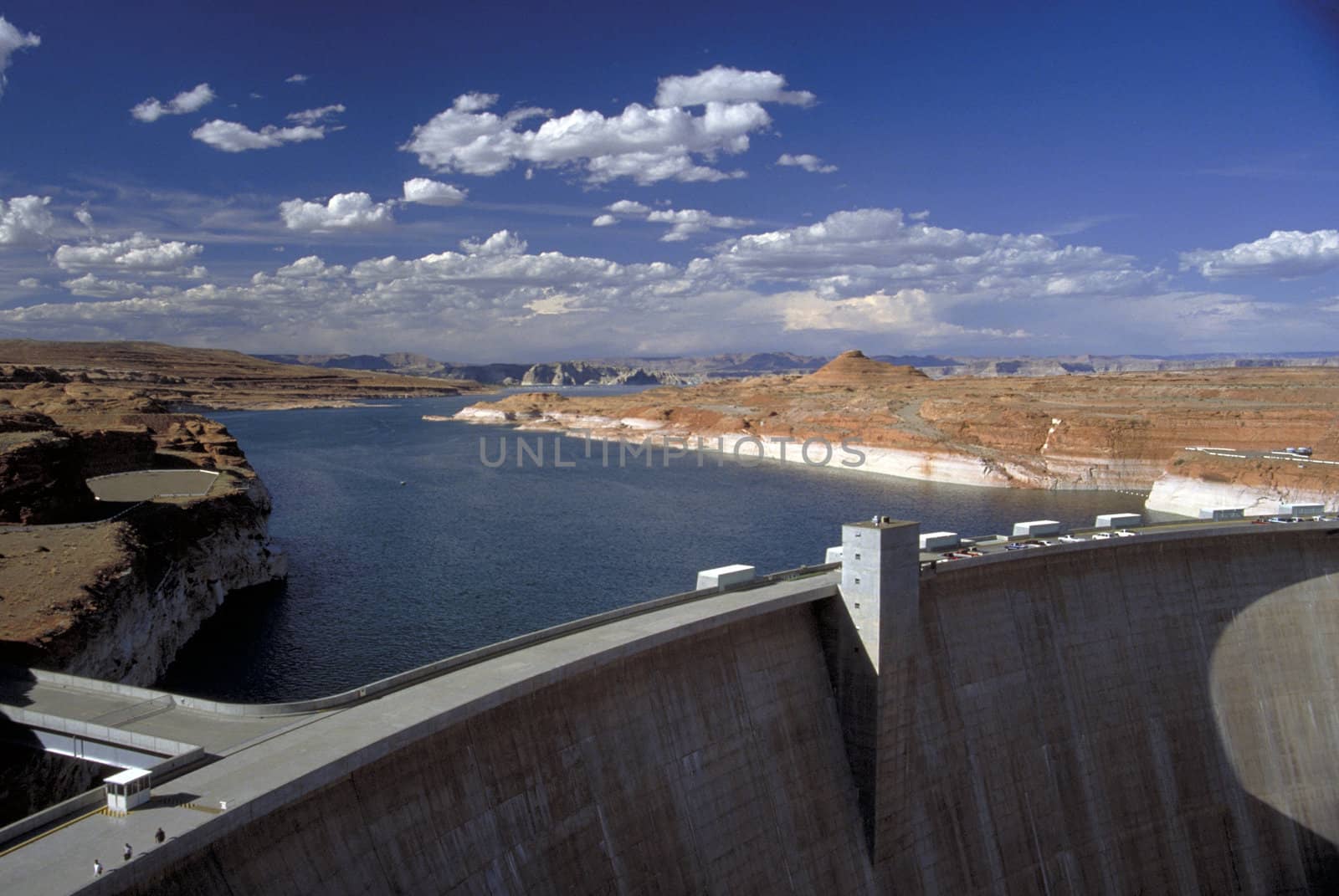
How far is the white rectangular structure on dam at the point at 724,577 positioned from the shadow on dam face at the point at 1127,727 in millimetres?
5256

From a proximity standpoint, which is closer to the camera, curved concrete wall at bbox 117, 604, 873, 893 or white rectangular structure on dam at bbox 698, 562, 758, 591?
curved concrete wall at bbox 117, 604, 873, 893

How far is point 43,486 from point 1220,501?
82074 mm

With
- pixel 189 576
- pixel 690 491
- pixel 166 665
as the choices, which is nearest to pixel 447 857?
pixel 166 665

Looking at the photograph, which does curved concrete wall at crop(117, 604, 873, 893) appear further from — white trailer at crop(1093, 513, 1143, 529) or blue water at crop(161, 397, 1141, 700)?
blue water at crop(161, 397, 1141, 700)

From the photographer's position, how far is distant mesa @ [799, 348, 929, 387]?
170m

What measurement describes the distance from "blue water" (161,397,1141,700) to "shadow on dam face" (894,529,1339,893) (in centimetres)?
2062

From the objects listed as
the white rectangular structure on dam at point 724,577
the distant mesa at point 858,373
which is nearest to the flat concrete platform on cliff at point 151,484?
the white rectangular structure on dam at point 724,577

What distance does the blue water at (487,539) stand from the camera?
125ft

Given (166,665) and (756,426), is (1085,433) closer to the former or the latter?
(756,426)

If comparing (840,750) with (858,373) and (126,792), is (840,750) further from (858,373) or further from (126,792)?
(858,373)

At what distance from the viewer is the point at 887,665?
75.8 feet

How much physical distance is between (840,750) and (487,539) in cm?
4167

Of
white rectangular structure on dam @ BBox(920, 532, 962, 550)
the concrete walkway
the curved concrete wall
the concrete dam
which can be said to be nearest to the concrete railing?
the concrete dam

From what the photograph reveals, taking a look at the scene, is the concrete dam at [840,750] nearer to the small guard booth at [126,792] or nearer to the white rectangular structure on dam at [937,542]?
the small guard booth at [126,792]
